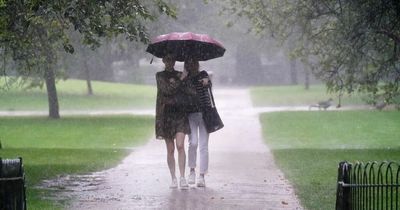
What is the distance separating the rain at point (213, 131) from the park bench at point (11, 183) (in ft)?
0.04

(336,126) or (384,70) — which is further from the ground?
(384,70)

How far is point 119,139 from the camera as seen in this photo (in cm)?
2209

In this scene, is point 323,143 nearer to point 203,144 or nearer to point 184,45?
point 203,144

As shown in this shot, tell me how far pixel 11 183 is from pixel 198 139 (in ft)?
15.2

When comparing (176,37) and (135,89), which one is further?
(135,89)

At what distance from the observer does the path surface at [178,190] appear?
9164mm

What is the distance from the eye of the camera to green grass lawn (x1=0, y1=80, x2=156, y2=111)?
40031 mm

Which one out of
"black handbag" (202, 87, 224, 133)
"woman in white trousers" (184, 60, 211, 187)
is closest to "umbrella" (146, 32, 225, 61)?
"woman in white trousers" (184, 60, 211, 187)

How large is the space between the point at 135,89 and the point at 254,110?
20.7m

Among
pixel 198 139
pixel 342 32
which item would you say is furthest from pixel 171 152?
pixel 342 32

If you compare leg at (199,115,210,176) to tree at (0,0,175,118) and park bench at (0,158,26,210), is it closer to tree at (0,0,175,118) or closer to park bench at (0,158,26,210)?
tree at (0,0,175,118)

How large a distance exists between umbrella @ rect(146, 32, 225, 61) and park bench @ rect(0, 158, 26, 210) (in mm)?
4525

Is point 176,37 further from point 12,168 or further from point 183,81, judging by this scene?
point 12,168

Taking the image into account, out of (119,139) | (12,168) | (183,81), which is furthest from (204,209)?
(119,139)
